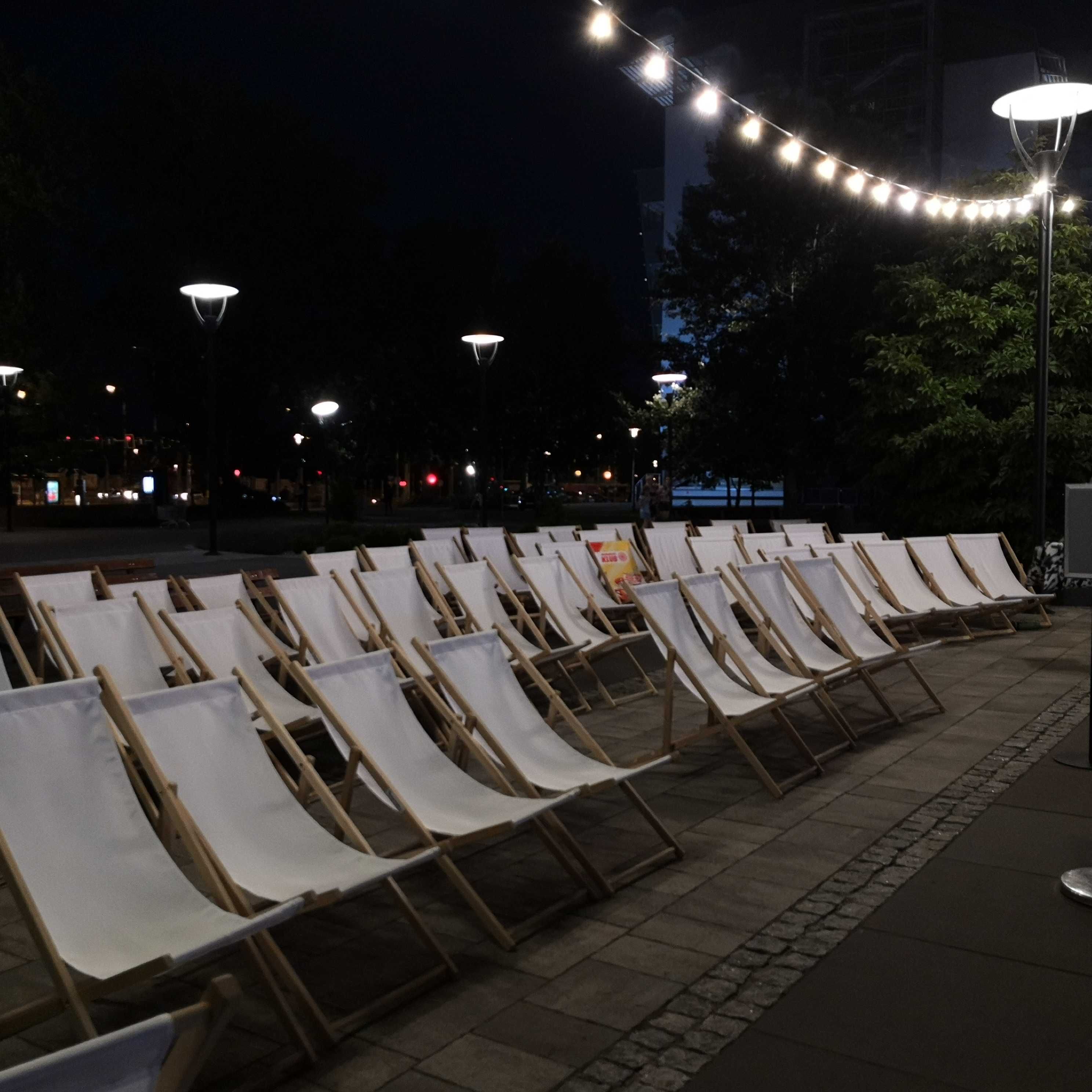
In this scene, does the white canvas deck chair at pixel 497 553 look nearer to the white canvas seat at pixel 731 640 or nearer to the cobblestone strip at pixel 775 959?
the white canvas seat at pixel 731 640

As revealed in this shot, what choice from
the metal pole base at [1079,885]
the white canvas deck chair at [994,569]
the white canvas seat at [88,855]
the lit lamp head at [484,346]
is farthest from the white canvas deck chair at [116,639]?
the lit lamp head at [484,346]

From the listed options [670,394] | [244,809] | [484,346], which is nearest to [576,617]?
[244,809]

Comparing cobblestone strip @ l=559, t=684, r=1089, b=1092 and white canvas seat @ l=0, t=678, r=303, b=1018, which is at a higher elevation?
white canvas seat @ l=0, t=678, r=303, b=1018

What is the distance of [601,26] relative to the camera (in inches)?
288

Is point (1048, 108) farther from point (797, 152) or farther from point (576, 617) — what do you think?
point (576, 617)

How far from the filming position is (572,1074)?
2.72 m

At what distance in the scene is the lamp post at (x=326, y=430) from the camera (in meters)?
27.5

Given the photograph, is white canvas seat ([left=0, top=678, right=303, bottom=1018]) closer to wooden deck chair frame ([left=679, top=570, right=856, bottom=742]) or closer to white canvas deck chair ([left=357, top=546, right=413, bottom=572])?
wooden deck chair frame ([left=679, top=570, right=856, bottom=742])

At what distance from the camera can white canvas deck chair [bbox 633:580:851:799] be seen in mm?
5004

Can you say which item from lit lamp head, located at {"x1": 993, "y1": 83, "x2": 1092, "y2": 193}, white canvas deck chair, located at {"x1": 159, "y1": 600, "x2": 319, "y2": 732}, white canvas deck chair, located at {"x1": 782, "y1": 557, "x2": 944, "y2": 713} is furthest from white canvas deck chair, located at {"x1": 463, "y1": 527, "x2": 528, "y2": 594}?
lit lamp head, located at {"x1": 993, "y1": 83, "x2": 1092, "y2": 193}

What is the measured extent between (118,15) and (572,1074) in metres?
55.3

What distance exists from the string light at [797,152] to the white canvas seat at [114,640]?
4597 mm

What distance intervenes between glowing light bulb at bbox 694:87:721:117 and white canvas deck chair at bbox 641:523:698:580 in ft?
10.5

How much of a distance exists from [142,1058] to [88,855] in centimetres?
177
